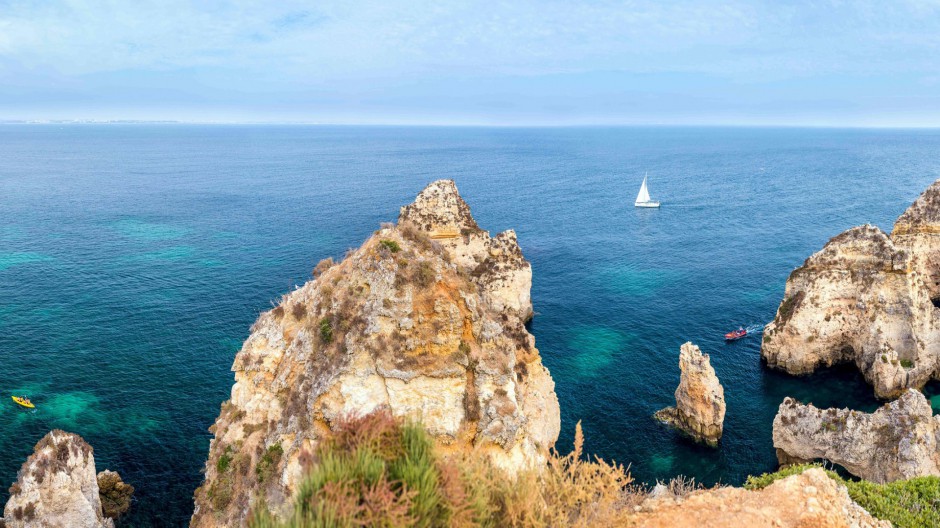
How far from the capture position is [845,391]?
5006 centimetres

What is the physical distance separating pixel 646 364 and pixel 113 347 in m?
53.8

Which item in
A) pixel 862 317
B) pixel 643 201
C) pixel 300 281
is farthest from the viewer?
pixel 643 201

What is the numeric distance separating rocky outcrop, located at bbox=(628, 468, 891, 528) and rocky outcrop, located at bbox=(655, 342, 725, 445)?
960 inches

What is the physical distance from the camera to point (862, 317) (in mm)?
51094

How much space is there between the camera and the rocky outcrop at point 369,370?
23.2m

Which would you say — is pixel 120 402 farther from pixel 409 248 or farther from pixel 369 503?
pixel 369 503

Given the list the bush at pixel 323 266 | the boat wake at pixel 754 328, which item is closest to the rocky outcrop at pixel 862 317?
the boat wake at pixel 754 328

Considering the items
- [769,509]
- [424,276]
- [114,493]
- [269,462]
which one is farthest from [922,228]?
[114,493]

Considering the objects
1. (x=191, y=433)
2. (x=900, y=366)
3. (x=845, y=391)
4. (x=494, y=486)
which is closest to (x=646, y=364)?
(x=845, y=391)

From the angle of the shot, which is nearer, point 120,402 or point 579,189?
point 120,402

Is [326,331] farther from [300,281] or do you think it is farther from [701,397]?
[300,281]

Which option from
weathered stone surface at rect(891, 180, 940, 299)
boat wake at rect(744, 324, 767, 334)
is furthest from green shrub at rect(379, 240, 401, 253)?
weathered stone surface at rect(891, 180, 940, 299)

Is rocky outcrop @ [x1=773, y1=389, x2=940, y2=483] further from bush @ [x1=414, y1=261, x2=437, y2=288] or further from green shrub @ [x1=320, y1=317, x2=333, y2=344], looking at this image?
green shrub @ [x1=320, y1=317, x2=333, y2=344]

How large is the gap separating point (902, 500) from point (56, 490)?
135 feet
